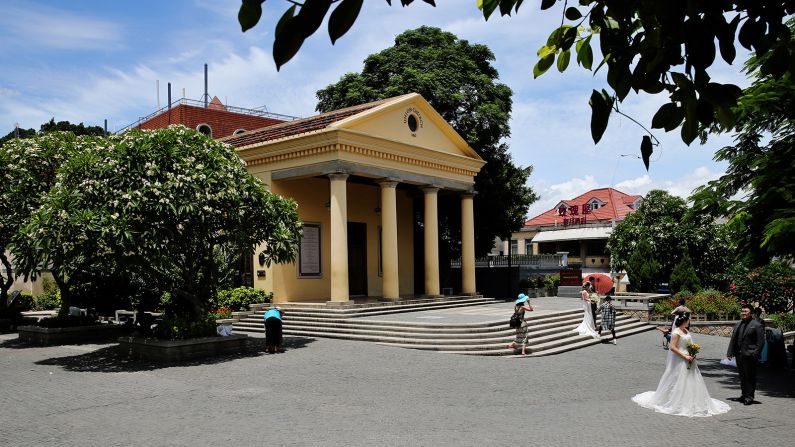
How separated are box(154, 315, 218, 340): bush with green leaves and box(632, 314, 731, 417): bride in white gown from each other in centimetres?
1035

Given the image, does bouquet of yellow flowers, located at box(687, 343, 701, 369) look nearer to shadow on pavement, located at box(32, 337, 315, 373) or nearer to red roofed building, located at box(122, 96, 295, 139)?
shadow on pavement, located at box(32, 337, 315, 373)

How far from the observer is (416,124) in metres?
26.1

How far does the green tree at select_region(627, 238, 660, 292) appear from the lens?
97.6ft

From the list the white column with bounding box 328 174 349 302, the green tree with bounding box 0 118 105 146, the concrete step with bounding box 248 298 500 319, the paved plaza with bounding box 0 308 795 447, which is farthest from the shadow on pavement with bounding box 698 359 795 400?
the green tree with bounding box 0 118 105 146

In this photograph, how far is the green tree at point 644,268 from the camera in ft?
97.6

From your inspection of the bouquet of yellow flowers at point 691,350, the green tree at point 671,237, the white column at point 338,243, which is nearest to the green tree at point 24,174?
the white column at point 338,243

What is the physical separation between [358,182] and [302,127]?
13.4 feet

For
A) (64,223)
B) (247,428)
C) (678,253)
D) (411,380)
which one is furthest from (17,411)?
(678,253)

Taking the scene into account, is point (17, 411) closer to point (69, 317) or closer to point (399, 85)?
point (69, 317)

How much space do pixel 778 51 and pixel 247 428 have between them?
7805mm

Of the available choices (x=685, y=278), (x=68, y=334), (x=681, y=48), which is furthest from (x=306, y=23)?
(x=685, y=278)

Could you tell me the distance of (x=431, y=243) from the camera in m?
26.5

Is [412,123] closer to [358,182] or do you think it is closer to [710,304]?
[358,182]

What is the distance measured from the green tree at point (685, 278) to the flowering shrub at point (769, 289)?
304cm
